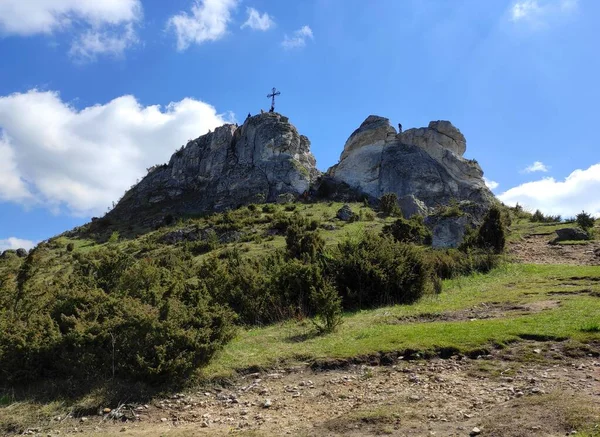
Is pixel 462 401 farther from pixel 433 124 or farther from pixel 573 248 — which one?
pixel 433 124

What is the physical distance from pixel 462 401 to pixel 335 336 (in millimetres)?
3959

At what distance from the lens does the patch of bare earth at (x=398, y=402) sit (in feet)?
18.2

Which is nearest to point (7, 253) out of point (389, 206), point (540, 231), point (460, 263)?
point (389, 206)

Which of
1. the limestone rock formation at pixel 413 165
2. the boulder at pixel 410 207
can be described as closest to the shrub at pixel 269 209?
the boulder at pixel 410 207

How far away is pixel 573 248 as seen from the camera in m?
21.7

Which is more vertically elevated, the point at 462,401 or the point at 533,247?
the point at 533,247

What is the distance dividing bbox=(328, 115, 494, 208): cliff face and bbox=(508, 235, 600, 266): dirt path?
25293 millimetres

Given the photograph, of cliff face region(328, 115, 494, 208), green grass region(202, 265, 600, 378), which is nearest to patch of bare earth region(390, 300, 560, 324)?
green grass region(202, 265, 600, 378)

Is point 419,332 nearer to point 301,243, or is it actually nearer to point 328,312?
point 328,312

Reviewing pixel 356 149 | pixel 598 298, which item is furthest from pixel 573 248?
pixel 356 149

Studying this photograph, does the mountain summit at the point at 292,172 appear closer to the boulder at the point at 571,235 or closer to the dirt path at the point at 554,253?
the boulder at the point at 571,235

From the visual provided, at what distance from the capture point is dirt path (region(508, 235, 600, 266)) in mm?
19500

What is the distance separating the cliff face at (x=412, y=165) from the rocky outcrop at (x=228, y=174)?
609 cm

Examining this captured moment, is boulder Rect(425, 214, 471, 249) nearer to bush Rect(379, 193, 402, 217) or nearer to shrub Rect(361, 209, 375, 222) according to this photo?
shrub Rect(361, 209, 375, 222)
